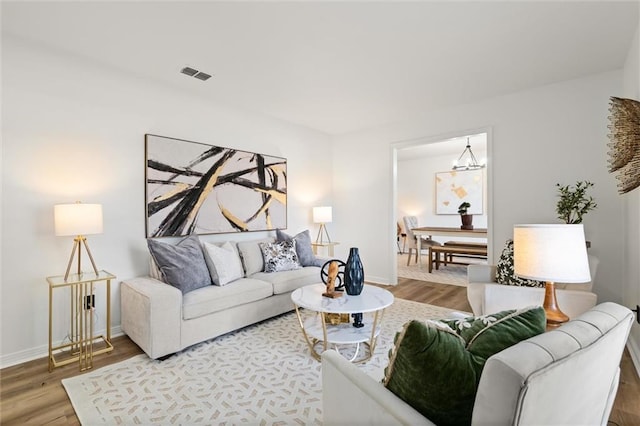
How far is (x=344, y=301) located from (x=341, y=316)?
324 mm

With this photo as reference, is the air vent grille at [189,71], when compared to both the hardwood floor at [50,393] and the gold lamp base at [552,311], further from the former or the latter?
the gold lamp base at [552,311]

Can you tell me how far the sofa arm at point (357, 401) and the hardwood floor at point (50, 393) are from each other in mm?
1622

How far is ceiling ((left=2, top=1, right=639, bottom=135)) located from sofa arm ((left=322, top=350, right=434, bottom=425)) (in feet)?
7.26

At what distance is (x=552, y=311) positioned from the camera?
5.24 feet

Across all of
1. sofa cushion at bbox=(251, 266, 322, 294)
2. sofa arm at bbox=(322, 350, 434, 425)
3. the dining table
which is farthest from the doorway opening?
sofa arm at bbox=(322, 350, 434, 425)

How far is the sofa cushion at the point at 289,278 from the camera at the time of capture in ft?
10.6

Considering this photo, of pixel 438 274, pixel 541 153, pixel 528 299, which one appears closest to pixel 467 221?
pixel 438 274

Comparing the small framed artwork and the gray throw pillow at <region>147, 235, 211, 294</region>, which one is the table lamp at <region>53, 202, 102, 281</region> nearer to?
the gray throw pillow at <region>147, 235, 211, 294</region>

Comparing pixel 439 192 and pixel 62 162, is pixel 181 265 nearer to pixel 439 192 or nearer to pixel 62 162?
pixel 62 162

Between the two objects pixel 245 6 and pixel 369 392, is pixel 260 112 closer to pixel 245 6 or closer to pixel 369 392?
pixel 245 6

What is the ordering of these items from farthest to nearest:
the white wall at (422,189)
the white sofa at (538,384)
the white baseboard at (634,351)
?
the white wall at (422,189) < the white baseboard at (634,351) < the white sofa at (538,384)

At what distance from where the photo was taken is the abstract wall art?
317 centimetres

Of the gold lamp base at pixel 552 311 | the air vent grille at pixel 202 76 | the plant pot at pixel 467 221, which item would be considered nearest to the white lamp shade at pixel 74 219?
the air vent grille at pixel 202 76

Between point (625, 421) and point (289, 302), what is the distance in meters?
2.65
